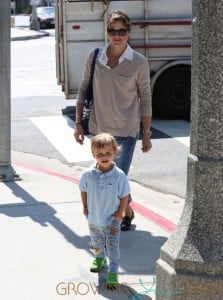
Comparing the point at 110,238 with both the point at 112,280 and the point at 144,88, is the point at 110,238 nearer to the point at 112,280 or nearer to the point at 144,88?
the point at 112,280

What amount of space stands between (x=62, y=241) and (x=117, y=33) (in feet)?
5.82

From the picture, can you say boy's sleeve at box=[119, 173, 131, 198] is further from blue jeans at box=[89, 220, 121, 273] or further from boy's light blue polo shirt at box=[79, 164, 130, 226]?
blue jeans at box=[89, 220, 121, 273]

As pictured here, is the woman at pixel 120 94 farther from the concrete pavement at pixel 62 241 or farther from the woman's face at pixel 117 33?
the concrete pavement at pixel 62 241

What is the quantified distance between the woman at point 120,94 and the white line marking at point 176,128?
454 centimetres

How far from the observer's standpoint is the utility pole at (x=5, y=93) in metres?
8.14

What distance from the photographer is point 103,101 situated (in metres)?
5.85

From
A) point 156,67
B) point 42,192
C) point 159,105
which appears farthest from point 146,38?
point 42,192

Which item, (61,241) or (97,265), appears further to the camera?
(61,241)

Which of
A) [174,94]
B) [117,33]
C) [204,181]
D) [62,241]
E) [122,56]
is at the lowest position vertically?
[62,241]

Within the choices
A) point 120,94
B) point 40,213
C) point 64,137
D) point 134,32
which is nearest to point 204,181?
point 120,94

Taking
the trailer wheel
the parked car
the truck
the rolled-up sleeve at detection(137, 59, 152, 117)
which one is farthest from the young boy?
the parked car

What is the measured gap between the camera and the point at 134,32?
11812 millimetres

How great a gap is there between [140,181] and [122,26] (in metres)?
3.19

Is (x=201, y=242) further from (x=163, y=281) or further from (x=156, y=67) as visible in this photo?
(x=156, y=67)
